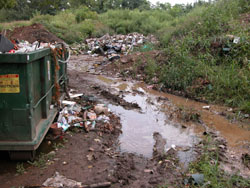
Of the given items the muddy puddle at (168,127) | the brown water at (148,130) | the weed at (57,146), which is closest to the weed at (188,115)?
the muddy puddle at (168,127)

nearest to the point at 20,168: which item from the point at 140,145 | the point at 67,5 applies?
the point at 140,145

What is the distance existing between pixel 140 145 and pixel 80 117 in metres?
1.31

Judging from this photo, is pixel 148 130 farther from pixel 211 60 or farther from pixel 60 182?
pixel 211 60

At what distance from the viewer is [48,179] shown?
2832 mm

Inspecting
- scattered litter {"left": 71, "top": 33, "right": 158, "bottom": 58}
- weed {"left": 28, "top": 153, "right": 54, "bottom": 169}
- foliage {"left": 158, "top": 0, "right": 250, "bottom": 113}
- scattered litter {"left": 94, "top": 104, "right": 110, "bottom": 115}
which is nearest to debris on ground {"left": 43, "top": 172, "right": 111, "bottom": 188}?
weed {"left": 28, "top": 153, "right": 54, "bottom": 169}

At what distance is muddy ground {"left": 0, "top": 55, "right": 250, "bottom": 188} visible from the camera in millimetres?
2953

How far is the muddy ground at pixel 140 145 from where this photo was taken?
2953 millimetres

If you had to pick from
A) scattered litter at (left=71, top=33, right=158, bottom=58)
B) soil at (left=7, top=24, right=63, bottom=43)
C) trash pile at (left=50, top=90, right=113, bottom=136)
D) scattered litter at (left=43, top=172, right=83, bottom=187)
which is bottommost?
scattered litter at (left=43, top=172, right=83, bottom=187)

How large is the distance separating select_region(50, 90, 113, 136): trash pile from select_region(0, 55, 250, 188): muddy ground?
0.44 ft

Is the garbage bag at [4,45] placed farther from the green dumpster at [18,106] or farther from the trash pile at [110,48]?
the trash pile at [110,48]

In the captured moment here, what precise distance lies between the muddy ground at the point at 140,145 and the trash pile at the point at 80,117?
13cm

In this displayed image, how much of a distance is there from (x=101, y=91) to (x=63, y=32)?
12060mm

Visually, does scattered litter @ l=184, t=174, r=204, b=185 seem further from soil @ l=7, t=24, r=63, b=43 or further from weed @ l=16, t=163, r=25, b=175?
soil @ l=7, t=24, r=63, b=43

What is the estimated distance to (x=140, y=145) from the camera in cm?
398
